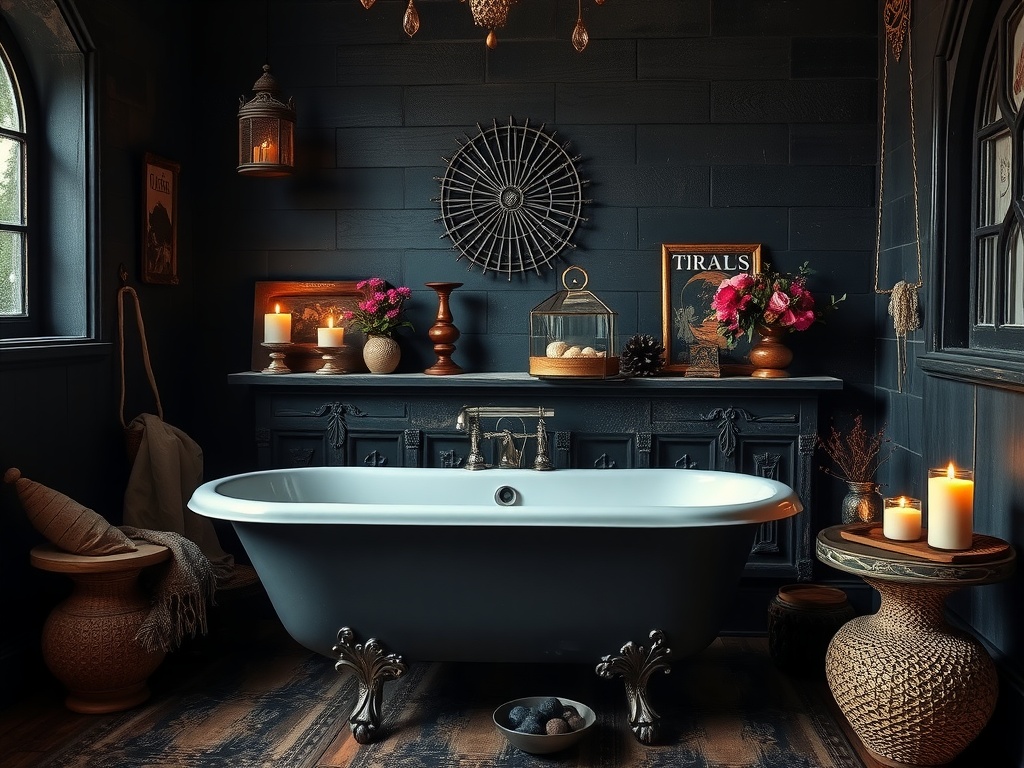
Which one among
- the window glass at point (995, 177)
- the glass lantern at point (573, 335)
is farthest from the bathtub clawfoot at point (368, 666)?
the window glass at point (995, 177)

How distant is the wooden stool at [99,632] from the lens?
10.00 ft

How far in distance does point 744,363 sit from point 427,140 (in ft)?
5.00

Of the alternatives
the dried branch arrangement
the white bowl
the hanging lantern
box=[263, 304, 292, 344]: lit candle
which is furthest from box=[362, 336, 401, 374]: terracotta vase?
the dried branch arrangement

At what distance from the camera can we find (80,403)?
137 inches

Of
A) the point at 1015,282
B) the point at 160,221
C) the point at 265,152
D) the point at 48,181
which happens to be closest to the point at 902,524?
the point at 1015,282

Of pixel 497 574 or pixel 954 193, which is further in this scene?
pixel 954 193

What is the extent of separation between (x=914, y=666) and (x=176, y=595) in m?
2.13

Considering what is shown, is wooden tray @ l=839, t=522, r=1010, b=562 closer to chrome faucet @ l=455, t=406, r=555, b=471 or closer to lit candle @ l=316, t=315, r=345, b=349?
chrome faucet @ l=455, t=406, r=555, b=471

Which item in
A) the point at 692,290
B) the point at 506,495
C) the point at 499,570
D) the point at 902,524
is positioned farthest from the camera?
the point at 692,290

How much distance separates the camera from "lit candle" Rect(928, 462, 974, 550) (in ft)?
8.60

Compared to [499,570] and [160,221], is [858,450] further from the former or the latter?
[160,221]

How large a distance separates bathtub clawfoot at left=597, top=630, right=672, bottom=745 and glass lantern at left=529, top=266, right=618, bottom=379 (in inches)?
43.8

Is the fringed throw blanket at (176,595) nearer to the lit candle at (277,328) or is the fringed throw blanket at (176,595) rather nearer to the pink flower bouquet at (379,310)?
the lit candle at (277,328)

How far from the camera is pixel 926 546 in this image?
2.70 metres
